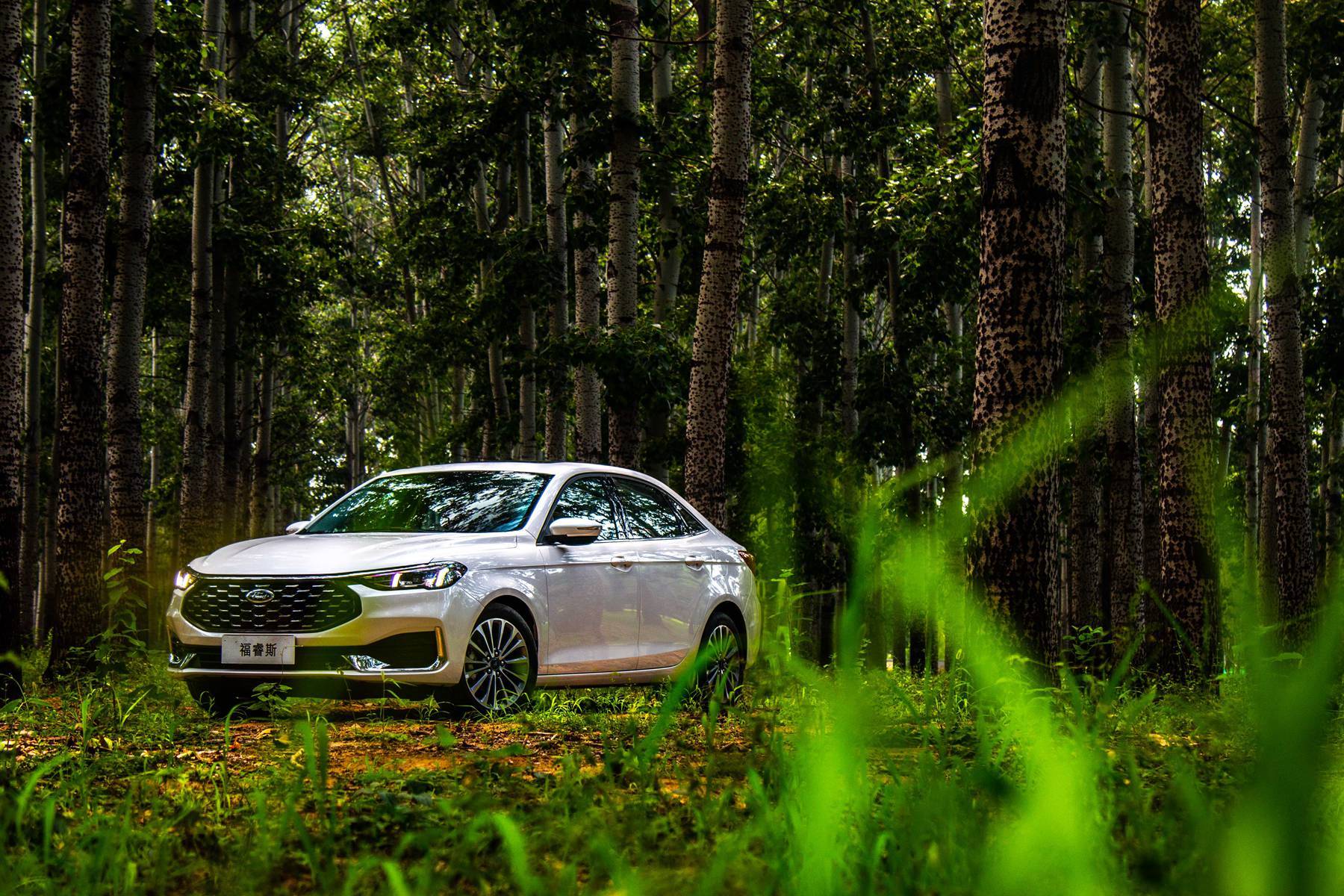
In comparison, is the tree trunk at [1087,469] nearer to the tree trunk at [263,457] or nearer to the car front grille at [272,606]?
the car front grille at [272,606]

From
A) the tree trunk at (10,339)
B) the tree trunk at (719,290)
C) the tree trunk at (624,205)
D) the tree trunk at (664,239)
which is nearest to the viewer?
the tree trunk at (10,339)

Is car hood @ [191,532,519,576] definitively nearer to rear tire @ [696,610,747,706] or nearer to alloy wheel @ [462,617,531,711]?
alloy wheel @ [462,617,531,711]

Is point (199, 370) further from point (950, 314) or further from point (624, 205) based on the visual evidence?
point (950, 314)

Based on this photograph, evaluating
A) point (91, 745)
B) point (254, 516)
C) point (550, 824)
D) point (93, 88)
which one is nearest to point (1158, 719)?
point (550, 824)

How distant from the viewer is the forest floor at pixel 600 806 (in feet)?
9.57

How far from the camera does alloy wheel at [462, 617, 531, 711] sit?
7.48 meters

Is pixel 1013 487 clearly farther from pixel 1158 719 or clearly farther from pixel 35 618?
pixel 35 618

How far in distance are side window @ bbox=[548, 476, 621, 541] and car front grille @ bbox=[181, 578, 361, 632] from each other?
1735 mm

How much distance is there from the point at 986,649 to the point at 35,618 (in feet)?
93.9

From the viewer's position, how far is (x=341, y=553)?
7586 millimetres

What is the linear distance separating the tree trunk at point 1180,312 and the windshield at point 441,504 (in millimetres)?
4990

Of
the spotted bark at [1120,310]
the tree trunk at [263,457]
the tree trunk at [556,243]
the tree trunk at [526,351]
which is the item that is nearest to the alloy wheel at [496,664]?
the spotted bark at [1120,310]

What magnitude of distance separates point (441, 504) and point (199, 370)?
11.4 m

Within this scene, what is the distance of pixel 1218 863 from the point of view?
6.67 ft
